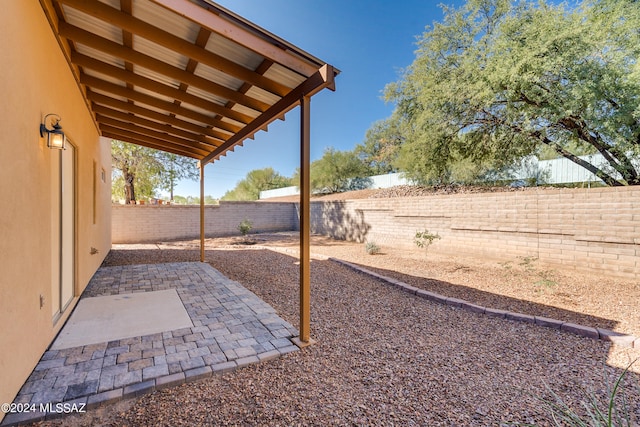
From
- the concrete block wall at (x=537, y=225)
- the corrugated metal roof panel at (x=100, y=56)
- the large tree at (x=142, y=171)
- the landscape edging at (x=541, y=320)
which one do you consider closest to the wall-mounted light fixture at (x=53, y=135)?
the corrugated metal roof panel at (x=100, y=56)

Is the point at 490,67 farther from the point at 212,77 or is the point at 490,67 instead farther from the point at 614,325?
the point at 212,77

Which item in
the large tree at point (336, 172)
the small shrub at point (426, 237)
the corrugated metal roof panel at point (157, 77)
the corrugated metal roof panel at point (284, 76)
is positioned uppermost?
the large tree at point (336, 172)

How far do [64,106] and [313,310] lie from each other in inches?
161

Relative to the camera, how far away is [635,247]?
196 inches

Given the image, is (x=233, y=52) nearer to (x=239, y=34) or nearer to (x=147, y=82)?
(x=239, y=34)

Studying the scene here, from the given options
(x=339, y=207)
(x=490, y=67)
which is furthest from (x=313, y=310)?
(x=339, y=207)

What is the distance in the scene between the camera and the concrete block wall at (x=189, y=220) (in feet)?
35.0

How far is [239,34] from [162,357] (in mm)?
3043

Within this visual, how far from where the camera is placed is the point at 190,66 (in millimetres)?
3438

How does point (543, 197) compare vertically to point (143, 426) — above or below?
above

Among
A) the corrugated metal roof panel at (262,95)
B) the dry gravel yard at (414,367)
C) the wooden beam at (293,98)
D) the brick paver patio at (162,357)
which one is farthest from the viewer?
the corrugated metal roof panel at (262,95)

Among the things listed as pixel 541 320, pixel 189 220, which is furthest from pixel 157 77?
pixel 189 220

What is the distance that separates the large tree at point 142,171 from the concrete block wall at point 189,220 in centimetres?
264

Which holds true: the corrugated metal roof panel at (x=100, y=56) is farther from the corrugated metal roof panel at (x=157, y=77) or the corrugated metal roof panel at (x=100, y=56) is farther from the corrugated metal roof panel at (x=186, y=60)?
the corrugated metal roof panel at (x=157, y=77)
